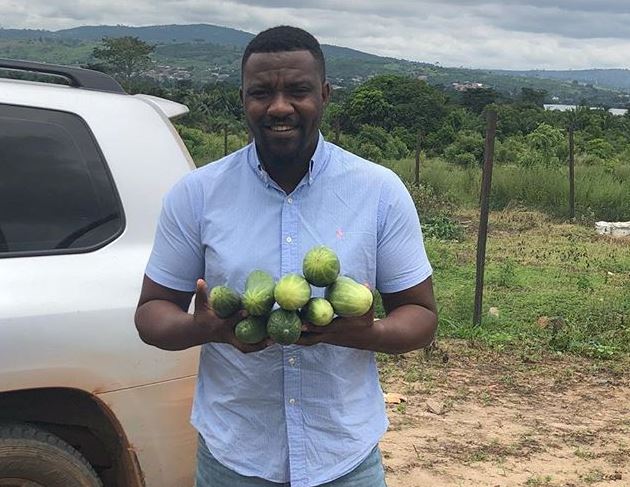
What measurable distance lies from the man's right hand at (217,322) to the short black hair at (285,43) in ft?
1.84

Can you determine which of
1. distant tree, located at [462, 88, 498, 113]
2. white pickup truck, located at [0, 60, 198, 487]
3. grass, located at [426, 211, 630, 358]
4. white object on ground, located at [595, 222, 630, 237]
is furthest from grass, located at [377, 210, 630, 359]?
distant tree, located at [462, 88, 498, 113]

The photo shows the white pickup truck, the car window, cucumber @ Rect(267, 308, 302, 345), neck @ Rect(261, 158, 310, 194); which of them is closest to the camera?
cucumber @ Rect(267, 308, 302, 345)

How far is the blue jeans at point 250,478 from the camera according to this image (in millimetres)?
1914

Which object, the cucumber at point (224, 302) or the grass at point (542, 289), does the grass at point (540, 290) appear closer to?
the grass at point (542, 289)

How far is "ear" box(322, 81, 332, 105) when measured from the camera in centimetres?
188

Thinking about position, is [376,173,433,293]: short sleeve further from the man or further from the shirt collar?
the shirt collar

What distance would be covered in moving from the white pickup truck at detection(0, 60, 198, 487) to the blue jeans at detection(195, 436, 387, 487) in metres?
0.61

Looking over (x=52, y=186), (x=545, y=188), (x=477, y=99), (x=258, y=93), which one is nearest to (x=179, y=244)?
(x=258, y=93)

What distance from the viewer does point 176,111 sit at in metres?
3.15

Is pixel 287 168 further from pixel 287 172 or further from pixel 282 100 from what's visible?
pixel 282 100

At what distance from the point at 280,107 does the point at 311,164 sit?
179 millimetres

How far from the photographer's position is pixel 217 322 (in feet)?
5.60

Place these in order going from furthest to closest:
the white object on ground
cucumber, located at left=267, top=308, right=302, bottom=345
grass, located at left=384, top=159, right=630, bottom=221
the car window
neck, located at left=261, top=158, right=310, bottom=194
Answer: grass, located at left=384, top=159, right=630, bottom=221, the white object on ground, the car window, neck, located at left=261, top=158, right=310, bottom=194, cucumber, located at left=267, top=308, right=302, bottom=345

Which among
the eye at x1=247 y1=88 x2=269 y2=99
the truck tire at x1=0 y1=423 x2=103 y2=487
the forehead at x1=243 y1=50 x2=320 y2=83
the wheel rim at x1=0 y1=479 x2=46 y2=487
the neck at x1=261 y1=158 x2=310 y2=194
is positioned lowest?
the wheel rim at x1=0 y1=479 x2=46 y2=487
